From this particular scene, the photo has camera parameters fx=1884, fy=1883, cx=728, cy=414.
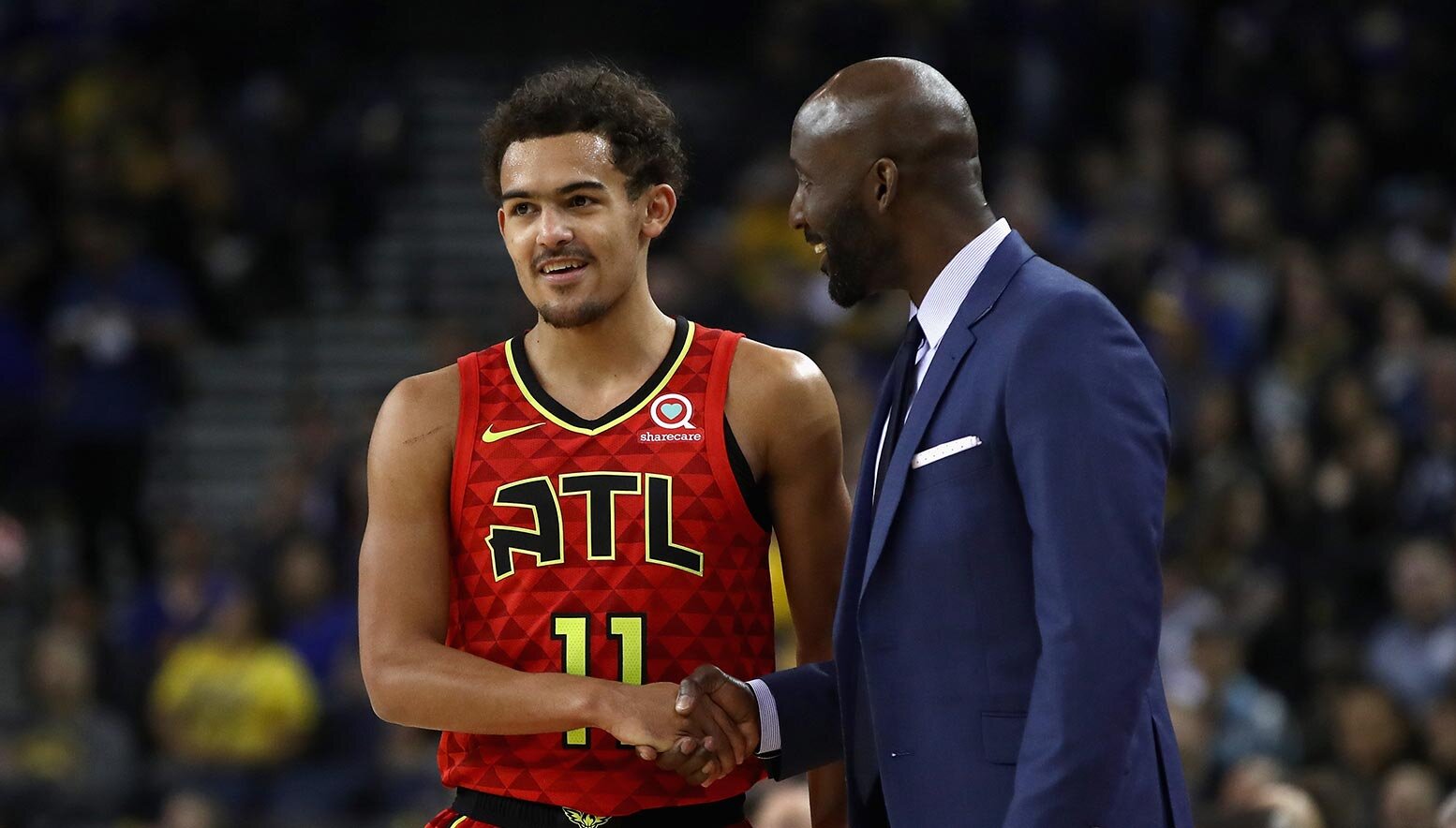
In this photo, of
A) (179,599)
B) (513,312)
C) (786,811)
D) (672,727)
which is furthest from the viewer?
(513,312)

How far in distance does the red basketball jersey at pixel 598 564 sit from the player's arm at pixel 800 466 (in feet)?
0.26

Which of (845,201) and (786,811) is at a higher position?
(845,201)

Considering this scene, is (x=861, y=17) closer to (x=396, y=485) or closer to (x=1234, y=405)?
(x=1234, y=405)

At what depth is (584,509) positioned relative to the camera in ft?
12.5

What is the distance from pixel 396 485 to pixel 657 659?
64 cm

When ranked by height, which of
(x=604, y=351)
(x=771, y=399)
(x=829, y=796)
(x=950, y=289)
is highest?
(x=950, y=289)

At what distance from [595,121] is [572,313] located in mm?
411

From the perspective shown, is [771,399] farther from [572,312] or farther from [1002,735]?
[1002,735]

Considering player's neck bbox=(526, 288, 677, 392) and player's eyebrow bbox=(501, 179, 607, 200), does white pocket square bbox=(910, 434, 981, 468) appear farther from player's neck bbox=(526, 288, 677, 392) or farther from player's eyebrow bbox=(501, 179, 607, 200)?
player's eyebrow bbox=(501, 179, 607, 200)

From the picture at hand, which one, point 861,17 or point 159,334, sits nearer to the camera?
point 159,334

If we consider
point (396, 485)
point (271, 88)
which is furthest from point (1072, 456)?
point (271, 88)

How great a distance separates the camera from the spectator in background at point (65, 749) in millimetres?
9320

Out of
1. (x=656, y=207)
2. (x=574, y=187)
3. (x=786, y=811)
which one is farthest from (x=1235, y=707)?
(x=574, y=187)

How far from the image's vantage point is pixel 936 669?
3166mm
